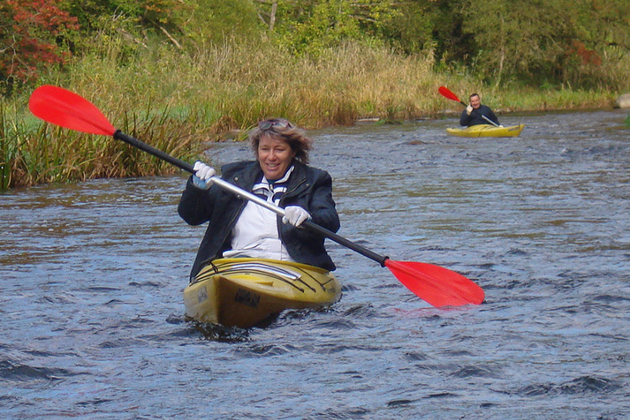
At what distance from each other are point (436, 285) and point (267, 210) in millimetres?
1128

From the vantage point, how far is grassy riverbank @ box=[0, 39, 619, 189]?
11.7m

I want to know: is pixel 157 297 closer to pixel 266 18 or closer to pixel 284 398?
pixel 284 398

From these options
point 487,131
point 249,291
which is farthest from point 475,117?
point 249,291

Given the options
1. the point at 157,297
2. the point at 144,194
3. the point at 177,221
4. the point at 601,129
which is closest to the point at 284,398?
the point at 157,297

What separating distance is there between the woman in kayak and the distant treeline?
19879 mm

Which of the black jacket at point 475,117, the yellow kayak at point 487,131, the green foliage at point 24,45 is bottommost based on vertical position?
the yellow kayak at point 487,131

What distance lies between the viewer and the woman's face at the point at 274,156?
17.8 ft

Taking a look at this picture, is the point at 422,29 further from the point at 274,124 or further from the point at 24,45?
the point at 274,124

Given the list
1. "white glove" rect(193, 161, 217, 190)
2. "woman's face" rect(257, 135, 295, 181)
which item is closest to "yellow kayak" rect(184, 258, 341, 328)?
"white glove" rect(193, 161, 217, 190)

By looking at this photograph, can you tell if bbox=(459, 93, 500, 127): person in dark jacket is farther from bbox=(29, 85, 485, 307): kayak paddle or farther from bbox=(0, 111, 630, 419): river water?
bbox=(29, 85, 485, 307): kayak paddle

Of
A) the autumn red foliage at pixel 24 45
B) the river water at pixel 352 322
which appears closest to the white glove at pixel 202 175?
the river water at pixel 352 322

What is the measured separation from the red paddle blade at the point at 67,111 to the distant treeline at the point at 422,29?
18.7 metres

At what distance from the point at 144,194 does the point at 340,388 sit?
727 centimetres

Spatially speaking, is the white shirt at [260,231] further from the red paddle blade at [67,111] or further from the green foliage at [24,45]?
the green foliage at [24,45]
